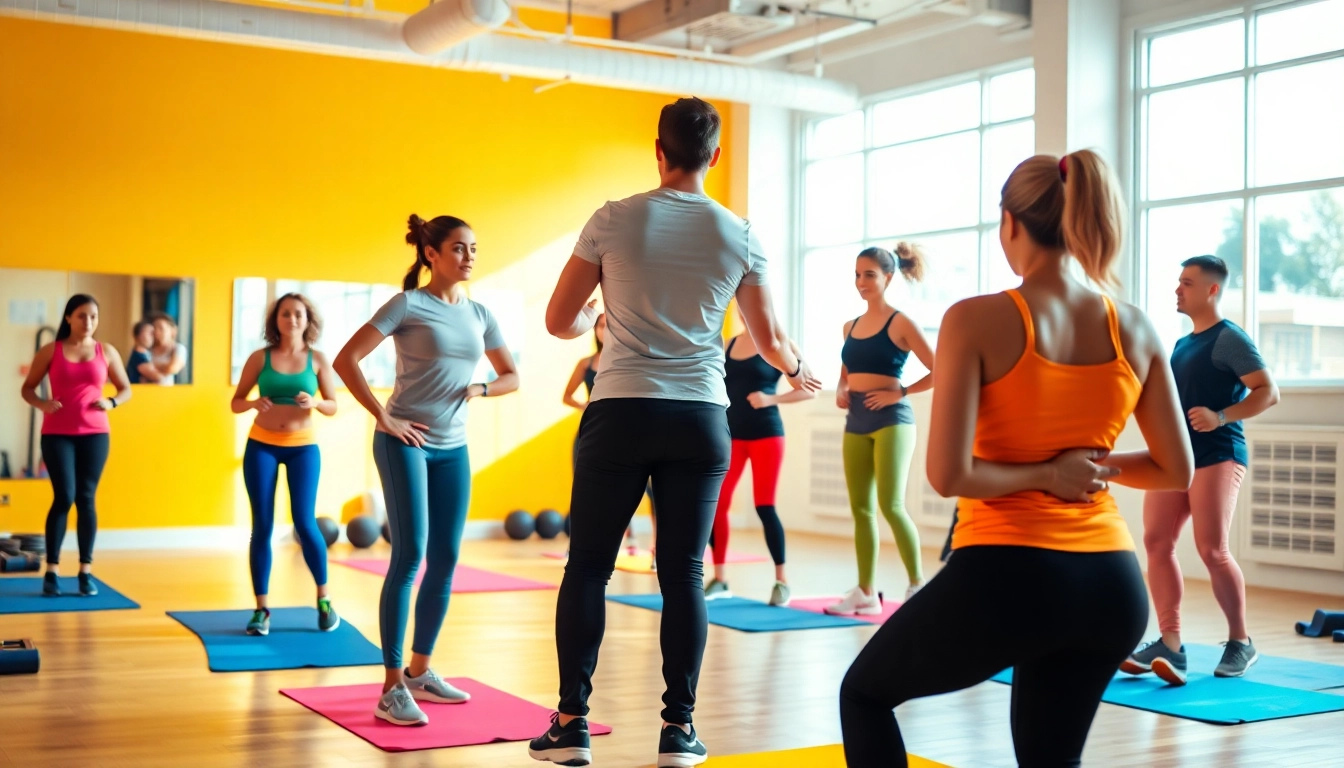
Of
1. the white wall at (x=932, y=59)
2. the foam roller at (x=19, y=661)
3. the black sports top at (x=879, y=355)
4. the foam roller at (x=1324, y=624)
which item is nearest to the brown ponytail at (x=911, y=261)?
the black sports top at (x=879, y=355)

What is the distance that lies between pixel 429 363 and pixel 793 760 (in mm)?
1513

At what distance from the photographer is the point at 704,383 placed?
290 cm

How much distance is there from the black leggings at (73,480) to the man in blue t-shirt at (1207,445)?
15.7 feet

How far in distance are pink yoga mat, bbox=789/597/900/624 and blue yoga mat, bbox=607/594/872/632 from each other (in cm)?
9

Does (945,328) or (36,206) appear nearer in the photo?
(945,328)

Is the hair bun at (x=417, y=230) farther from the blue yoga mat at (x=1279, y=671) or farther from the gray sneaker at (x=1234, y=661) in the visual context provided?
the gray sneaker at (x=1234, y=661)

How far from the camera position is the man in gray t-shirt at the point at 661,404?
112 inches

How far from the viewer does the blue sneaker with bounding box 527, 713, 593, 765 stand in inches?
112

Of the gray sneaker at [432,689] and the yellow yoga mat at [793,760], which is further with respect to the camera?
the gray sneaker at [432,689]

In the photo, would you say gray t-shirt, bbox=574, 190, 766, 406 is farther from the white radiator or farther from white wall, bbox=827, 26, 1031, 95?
white wall, bbox=827, 26, 1031, 95

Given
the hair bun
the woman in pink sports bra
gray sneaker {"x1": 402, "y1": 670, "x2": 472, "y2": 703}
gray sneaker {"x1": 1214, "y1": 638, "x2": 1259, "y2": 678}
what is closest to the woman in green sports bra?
the woman in pink sports bra

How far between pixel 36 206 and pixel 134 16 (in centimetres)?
182

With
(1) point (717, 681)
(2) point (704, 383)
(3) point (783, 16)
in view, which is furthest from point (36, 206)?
(2) point (704, 383)

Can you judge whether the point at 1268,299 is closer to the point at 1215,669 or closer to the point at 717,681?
the point at 1215,669
